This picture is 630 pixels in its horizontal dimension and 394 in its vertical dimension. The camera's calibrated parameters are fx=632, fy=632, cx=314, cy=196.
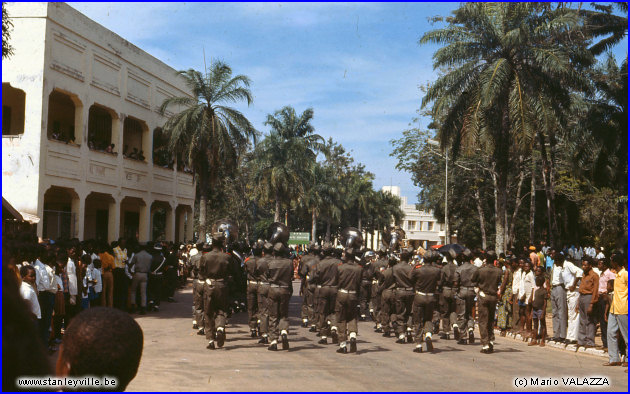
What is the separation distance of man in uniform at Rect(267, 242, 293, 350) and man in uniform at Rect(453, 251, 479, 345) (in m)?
4.01

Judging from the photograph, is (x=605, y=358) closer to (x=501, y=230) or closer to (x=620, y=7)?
(x=501, y=230)

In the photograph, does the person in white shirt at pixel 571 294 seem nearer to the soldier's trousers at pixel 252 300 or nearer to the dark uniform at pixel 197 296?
the soldier's trousers at pixel 252 300

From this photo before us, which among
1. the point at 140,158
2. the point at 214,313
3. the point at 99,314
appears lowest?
the point at 214,313

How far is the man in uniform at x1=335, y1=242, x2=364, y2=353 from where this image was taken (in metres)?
12.0

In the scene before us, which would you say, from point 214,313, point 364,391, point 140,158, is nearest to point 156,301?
point 214,313

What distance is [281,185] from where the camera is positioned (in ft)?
142

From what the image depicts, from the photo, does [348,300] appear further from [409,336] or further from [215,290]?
[215,290]

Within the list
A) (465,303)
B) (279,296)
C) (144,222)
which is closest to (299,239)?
(144,222)

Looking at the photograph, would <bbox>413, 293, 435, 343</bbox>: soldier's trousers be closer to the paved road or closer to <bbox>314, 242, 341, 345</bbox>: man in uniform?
the paved road

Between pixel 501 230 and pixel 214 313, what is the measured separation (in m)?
15.0

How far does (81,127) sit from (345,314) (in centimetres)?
1625

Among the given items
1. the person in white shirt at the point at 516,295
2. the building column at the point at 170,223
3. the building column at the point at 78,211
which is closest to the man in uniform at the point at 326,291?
the person in white shirt at the point at 516,295

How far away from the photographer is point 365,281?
17859 mm

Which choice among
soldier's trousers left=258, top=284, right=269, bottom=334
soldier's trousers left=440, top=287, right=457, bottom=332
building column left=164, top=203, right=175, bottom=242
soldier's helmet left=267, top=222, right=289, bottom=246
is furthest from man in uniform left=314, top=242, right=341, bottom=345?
building column left=164, top=203, right=175, bottom=242
